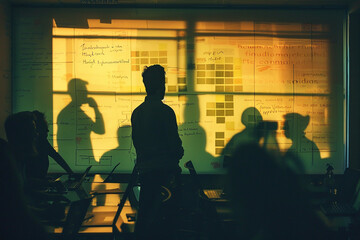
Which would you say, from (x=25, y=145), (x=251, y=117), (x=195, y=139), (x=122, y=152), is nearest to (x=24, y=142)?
(x=25, y=145)

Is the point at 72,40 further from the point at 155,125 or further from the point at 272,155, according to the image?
the point at 272,155

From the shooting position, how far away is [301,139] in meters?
4.24

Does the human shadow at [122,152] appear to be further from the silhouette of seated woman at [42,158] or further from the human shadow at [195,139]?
the silhouette of seated woman at [42,158]

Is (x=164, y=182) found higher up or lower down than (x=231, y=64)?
lower down

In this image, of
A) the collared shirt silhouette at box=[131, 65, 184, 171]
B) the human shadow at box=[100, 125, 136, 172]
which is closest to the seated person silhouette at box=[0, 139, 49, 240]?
the collared shirt silhouette at box=[131, 65, 184, 171]

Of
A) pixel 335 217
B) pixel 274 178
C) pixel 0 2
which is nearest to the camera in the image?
pixel 274 178

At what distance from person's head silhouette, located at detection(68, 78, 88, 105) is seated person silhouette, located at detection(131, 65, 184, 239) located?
203 centimetres

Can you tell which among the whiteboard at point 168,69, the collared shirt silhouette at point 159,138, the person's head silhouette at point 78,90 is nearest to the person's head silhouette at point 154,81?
the collared shirt silhouette at point 159,138

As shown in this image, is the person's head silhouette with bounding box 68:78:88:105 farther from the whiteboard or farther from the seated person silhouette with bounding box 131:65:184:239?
the seated person silhouette with bounding box 131:65:184:239

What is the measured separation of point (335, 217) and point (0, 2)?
4.11m

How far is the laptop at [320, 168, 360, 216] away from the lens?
221 cm

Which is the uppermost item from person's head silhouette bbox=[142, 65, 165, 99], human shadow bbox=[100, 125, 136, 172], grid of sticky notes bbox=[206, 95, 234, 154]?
person's head silhouette bbox=[142, 65, 165, 99]

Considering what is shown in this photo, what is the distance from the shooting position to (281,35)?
4180mm

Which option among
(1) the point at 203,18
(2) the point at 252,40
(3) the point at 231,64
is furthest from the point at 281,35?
(1) the point at 203,18
